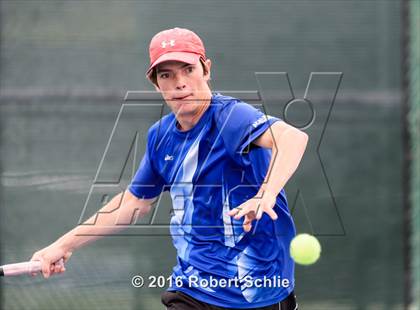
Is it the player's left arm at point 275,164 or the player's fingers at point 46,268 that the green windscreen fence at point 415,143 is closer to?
the player's left arm at point 275,164

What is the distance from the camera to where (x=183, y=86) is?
3.18 meters

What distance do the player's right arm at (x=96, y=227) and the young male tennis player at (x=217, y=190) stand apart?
0.02 meters

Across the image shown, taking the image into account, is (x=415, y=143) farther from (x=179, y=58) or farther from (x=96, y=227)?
(x=96, y=227)

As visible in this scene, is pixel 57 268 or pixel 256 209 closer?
pixel 256 209

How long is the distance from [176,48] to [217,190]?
1.86ft

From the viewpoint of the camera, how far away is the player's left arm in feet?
8.87

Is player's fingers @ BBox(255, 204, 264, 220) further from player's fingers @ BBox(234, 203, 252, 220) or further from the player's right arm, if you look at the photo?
the player's right arm

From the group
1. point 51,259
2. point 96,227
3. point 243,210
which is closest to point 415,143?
point 96,227

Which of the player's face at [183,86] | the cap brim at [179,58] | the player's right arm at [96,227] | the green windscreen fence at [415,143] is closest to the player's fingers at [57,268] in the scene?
the player's right arm at [96,227]

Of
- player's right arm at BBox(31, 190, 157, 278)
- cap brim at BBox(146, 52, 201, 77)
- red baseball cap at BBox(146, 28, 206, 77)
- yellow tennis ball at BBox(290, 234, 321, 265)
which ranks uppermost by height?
red baseball cap at BBox(146, 28, 206, 77)

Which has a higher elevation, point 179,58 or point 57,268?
point 179,58

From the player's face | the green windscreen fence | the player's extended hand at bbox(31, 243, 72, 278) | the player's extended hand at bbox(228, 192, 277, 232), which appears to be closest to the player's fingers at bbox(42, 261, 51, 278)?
the player's extended hand at bbox(31, 243, 72, 278)

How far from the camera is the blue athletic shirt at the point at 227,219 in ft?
10.0

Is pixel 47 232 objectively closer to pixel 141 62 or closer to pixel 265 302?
pixel 141 62
